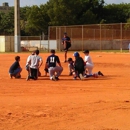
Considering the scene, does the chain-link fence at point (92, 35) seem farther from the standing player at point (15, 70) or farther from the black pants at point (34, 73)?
the black pants at point (34, 73)

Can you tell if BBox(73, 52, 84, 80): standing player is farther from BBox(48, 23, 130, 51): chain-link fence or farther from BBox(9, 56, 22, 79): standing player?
BBox(48, 23, 130, 51): chain-link fence

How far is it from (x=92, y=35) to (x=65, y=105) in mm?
37491

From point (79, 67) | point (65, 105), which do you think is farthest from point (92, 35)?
point (65, 105)

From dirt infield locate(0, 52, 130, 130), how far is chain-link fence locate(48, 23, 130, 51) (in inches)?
1234

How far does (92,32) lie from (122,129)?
129 ft

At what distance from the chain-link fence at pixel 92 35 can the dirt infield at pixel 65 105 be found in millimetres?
31337

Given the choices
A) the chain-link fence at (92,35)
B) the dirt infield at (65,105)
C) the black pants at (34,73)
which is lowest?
the dirt infield at (65,105)

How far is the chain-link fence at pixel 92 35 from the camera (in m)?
46.6

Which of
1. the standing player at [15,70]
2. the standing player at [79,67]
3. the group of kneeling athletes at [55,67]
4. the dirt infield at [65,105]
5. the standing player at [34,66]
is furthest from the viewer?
the standing player at [15,70]

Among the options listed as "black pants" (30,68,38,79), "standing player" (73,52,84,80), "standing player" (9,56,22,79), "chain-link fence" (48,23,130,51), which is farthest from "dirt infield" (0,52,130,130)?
"chain-link fence" (48,23,130,51)

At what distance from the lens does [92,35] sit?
154ft

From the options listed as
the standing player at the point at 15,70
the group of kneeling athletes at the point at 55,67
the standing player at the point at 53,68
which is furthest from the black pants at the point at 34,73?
the standing player at the point at 15,70

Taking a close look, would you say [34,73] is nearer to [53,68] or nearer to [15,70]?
[53,68]

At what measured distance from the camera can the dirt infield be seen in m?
8.08
